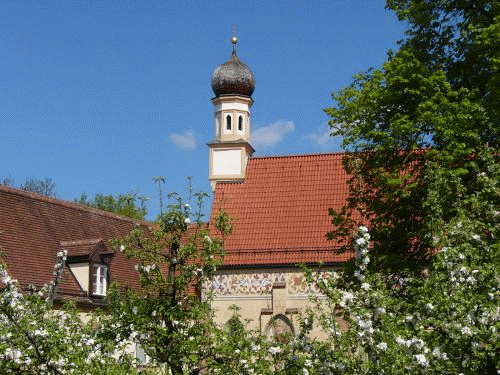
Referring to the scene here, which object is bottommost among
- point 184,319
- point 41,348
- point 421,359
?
point 421,359

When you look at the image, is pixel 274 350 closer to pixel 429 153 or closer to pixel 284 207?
pixel 429 153

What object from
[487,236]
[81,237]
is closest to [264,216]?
[81,237]

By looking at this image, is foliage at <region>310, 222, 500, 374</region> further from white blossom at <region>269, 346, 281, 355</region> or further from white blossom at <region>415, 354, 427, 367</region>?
white blossom at <region>269, 346, 281, 355</region>

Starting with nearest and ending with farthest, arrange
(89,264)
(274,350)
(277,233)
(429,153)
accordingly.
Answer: (274,350)
(429,153)
(89,264)
(277,233)

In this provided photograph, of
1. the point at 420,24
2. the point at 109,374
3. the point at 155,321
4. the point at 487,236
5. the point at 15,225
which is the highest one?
the point at 420,24

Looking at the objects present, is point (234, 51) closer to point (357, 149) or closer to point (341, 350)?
point (357, 149)

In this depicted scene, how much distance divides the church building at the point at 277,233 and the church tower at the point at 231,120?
12.3 feet

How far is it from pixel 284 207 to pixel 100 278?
700cm

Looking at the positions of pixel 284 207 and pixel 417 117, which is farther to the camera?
pixel 284 207

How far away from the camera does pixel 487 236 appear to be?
10.8 metres

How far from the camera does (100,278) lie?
24672 mm

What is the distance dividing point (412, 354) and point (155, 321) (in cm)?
351

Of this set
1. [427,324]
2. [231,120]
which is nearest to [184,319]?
[427,324]

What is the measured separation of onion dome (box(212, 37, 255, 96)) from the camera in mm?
36594
